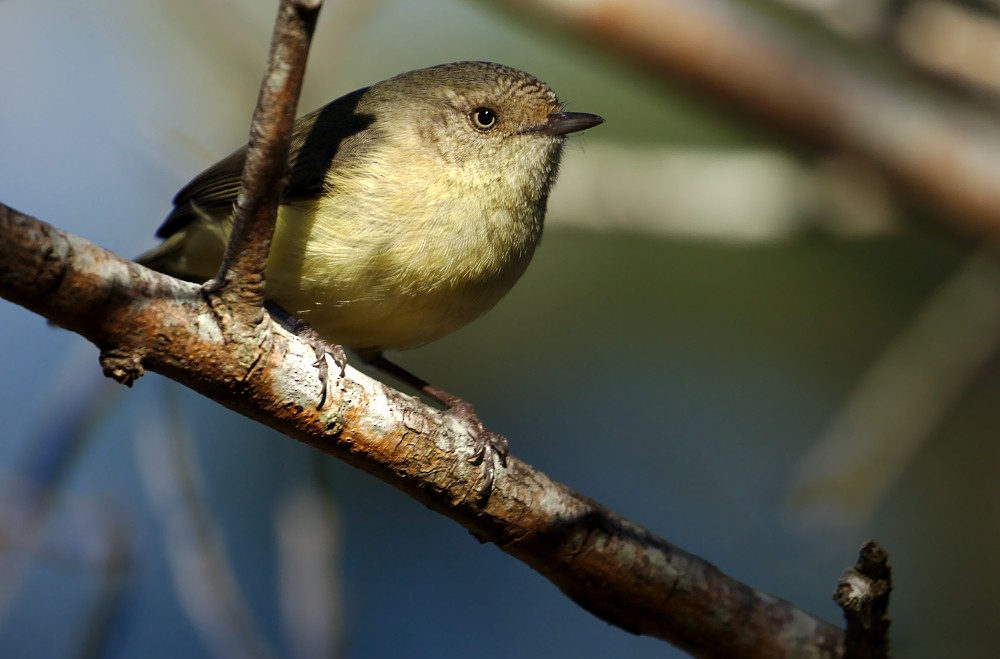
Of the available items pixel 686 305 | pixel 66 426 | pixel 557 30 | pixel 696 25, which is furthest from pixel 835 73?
pixel 66 426

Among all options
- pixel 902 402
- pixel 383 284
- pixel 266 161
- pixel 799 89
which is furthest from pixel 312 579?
pixel 799 89

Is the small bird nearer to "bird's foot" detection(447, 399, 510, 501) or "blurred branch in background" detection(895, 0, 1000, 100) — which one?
"bird's foot" detection(447, 399, 510, 501)

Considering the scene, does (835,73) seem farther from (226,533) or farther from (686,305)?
(226,533)

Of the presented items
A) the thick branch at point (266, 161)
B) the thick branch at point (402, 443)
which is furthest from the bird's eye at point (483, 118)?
the thick branch at point (266, 161)

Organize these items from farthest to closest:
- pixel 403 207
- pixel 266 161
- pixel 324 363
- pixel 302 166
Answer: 1. pixel 302 166
2. pixel 403 207
3. pixel 324 363
4. pixel 266 161

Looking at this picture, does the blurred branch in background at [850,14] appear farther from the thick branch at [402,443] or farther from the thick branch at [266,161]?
the thick branch at [266,161]

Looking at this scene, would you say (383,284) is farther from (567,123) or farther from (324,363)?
(567,123)
